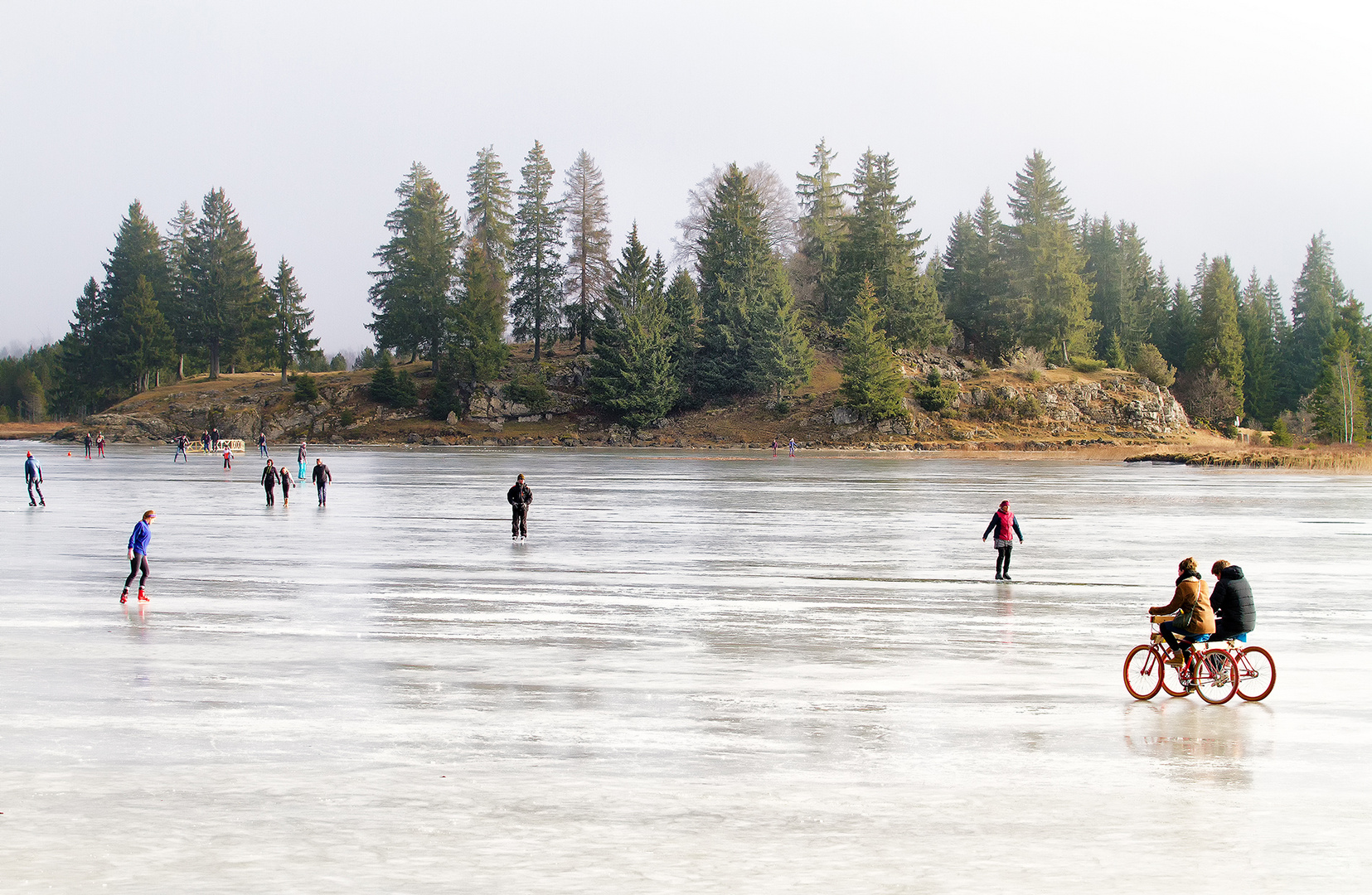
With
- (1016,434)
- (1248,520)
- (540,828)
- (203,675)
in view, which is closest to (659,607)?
(203,675)

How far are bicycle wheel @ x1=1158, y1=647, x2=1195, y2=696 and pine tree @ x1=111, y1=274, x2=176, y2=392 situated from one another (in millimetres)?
111402

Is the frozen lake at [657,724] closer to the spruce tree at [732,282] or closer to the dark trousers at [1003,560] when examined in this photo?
the dark trousers at [1003,560]

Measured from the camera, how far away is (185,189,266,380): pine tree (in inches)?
4284

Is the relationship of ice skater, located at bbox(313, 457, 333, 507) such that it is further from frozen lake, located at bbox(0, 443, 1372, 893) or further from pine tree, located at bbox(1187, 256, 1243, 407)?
pine tree, located at bbox(1187, 256, 1243, 407)

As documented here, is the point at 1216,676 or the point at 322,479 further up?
the point at 322,479

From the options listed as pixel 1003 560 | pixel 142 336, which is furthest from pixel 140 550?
pixel 142 336

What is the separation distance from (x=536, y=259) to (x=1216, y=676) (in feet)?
330

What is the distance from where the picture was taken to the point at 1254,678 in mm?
10734

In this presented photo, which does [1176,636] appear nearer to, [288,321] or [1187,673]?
[1187,673]

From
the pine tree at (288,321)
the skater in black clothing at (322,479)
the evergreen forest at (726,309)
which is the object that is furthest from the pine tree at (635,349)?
the skater in black clothing at (322,479)

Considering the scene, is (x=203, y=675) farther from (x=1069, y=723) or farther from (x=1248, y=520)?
(x=1248, y=520)

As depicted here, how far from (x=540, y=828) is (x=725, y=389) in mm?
87055

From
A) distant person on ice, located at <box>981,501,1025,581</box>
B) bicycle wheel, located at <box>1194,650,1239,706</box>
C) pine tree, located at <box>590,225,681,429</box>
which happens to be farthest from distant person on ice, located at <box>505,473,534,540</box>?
pine tree, located at <box>590,225,681,429</box>

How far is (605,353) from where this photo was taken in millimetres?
93000
